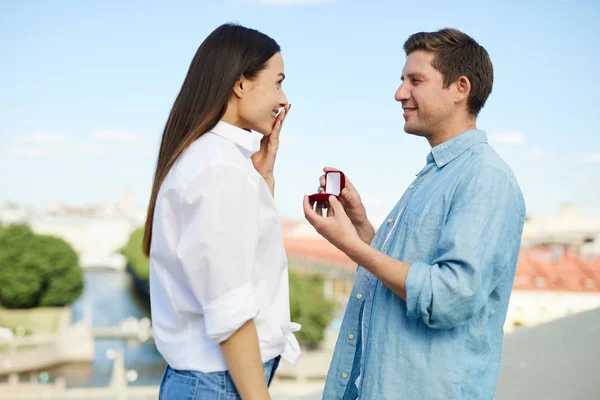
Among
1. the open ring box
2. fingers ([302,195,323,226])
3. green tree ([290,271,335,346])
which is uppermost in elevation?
the open ring box

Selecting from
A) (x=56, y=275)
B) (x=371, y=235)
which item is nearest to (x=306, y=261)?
(x=56, y=275)

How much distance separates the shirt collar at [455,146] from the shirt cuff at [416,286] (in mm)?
293

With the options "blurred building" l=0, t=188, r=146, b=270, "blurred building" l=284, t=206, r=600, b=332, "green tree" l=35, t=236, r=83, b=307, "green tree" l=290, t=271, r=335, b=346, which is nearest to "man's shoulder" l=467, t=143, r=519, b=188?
"blurred building" l=284, t=206, r=600, b=332

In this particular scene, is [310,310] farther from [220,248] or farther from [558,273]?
[220,248]

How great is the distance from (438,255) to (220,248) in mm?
485

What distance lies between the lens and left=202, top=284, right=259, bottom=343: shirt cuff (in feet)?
3.48

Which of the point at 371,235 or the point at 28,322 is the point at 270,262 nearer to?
the point at 371,235

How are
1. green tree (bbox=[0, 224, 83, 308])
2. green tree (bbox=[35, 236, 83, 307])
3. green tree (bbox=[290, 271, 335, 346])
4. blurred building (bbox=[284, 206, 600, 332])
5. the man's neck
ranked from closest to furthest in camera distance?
the man's neck → green tree (bbox=[290, 271, 335, 346]) → blurred building (bbox=[284, 206, 600, 332]) → green tree (bbox=[0, 224, 83, 308]) → green tree (bbox=[35, 236, 83, 307])

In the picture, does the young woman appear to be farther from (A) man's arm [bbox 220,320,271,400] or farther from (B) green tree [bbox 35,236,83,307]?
(B) green tree [bbox 35,236,83,307]

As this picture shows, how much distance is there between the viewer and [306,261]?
1548 inches

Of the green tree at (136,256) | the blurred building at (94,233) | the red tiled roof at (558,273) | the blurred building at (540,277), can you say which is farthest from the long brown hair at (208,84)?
the blurred building at (94,233)

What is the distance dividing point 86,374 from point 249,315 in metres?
29.0

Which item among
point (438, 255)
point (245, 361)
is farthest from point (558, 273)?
point (245, 361)

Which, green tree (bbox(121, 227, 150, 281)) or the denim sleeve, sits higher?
the denim sleeve
